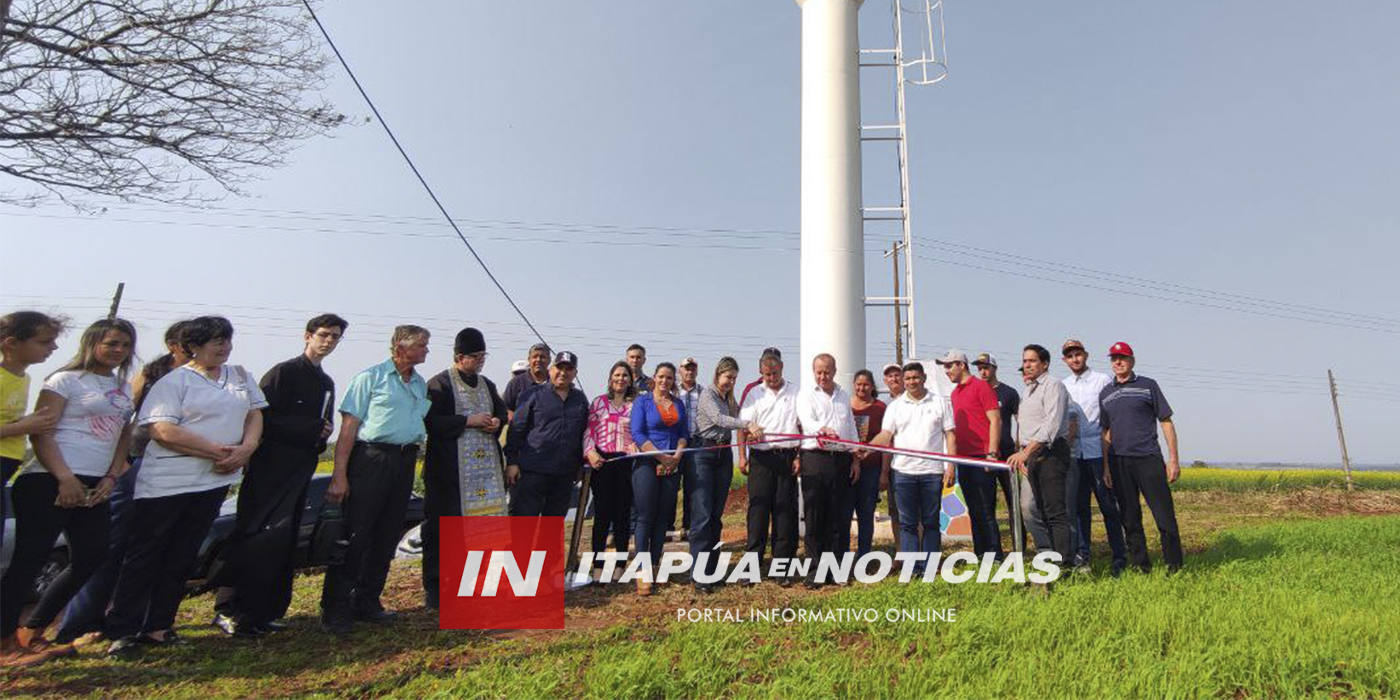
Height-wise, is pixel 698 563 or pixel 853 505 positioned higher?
pixel 853 505

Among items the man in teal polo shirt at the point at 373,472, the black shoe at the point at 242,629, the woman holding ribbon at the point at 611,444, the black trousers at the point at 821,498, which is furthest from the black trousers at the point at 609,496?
the black shoe at the point at 242,629

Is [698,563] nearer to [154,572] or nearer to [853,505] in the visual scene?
[853,505]

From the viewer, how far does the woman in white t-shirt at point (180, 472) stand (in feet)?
12.0

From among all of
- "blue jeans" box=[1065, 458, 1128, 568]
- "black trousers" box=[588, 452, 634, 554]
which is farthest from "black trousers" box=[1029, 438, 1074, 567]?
"black trousers" box=[588, 452, 634, 554]

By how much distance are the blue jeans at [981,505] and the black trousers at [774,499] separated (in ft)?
4.91

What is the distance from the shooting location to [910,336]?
9367 millimetres

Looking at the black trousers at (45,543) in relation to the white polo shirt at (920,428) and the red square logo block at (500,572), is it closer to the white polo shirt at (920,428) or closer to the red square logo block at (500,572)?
the red square logo block at (500,572)

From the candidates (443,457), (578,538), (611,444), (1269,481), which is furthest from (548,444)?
(1269,481)

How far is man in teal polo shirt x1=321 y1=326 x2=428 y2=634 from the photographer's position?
168 inches

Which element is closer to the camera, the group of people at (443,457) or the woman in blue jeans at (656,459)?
the group of people at (443,457)

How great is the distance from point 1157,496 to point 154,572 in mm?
6414

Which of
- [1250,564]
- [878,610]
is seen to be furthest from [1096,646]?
[1250,564]

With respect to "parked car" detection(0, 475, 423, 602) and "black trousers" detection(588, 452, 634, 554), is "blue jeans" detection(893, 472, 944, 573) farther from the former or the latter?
"parked car" detection(0, 475, 423, 602)

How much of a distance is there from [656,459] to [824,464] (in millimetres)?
1254
